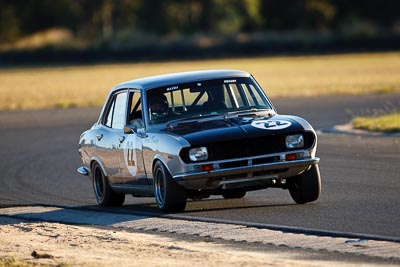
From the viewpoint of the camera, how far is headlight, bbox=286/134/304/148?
11.8 metres

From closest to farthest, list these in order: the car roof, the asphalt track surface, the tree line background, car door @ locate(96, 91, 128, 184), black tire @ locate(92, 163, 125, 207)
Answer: the asphalt track surface, the car roof, car door @ locate(96, 91, 128, 184), black tire @ locate(92, 163, 125, 207), the tree line background

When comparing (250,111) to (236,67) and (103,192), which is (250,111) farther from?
(236,67)

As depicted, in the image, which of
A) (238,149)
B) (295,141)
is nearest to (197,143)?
(238,149)

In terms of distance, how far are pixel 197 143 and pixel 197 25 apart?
317ft

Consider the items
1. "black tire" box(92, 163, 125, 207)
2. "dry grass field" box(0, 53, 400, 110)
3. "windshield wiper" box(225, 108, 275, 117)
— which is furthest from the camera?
"dry grass field" box(0, 53, 400, 110)

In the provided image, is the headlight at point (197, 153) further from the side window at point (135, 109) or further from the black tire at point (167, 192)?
the side window at point (135, 109)

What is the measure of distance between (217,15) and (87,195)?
9248cm

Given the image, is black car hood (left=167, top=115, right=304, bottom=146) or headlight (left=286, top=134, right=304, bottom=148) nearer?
black car hood (left=167, top=115, right=304, bottom=146)

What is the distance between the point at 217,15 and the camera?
107125mm

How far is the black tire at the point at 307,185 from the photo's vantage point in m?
12.2

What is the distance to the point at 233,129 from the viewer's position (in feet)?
38.6

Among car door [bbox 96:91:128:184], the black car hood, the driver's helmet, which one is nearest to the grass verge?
car door [bbox 96:91:128:184]

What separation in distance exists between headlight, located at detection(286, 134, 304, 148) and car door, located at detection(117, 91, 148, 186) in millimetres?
1752

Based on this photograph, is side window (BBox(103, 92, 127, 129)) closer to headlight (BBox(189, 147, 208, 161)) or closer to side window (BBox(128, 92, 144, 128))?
side window (BBox(128, 92, 144, 128))
